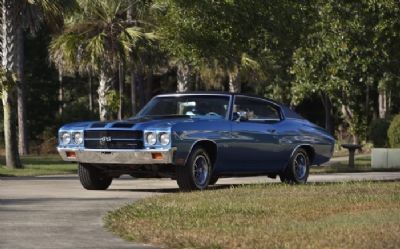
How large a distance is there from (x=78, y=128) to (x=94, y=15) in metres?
16.8

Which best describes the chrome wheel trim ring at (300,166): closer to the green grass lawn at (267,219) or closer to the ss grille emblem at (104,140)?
the green grass lawn at (267,219)

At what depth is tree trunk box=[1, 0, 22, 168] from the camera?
23.6m

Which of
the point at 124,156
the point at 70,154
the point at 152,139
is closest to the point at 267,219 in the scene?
the point at 152,139

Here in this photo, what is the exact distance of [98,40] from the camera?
30.0m

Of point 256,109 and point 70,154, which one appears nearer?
point 70,154

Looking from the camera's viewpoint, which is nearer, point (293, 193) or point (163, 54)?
point (293, 193)

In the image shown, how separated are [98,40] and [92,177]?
15.1 metres

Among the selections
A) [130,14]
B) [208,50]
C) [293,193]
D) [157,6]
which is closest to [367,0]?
[208,50]

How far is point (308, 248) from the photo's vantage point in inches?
326

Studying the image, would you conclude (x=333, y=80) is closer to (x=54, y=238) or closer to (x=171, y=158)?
(x=171, y=158)

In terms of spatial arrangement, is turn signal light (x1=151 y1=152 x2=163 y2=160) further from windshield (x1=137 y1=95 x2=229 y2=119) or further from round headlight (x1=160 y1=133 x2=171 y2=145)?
windshield (x1=137 y1=95 x2=229 y2=119)

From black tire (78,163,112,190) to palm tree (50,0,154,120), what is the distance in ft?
47.8

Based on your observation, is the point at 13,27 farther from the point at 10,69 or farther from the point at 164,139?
the point at 164,139

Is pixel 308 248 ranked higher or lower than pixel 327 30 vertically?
lower
